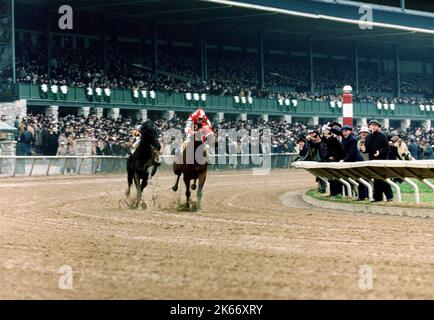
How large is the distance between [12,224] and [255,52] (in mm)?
43042

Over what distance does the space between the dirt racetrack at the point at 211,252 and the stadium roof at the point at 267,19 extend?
2734 cm

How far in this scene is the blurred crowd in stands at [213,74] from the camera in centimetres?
4028

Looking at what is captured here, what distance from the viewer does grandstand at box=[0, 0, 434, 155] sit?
40.0m

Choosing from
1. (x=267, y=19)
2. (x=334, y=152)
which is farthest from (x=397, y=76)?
(x=334, y=152)

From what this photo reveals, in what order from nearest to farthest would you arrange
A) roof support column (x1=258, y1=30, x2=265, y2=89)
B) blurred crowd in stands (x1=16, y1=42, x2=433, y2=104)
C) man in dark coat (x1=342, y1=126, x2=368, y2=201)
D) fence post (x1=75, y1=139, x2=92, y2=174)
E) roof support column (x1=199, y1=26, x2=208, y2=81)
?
man in dark coat (x1=342, y1=126, x2=368, y2=201) → fence post (x1=75, y1=139, x2=92, y2=174) → blurred crowd in stands (x1=16, y1=42, x2=433, y2=104) → roof support column (x1=199, y1=26, x2=208, y2=81) → roof support column (x1=258, y1=30, x2=265, y2=89)

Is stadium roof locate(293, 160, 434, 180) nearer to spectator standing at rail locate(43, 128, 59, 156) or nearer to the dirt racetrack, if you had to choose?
the dirt racetrack

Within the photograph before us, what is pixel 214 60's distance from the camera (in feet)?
168

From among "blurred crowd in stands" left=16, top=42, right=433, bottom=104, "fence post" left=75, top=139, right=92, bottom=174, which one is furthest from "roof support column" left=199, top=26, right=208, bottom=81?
"fence post" left=75, top=139, right=92, bottom=174

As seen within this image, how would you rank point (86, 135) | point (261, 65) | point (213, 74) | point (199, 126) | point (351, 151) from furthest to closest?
point (261, 65)
point (213, 74)
point (86, 135)
point (351, 151)
point (199, 126)

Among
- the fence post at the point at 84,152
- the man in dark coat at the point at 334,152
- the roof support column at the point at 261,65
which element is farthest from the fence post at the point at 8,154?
the roof support column at the point at 261,65

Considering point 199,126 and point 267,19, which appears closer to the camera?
point 199,126

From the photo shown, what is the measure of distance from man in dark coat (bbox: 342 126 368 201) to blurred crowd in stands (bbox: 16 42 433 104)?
22004 mm

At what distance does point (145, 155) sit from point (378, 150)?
3.90m

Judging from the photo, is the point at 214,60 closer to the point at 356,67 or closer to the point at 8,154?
the point at 356,67
